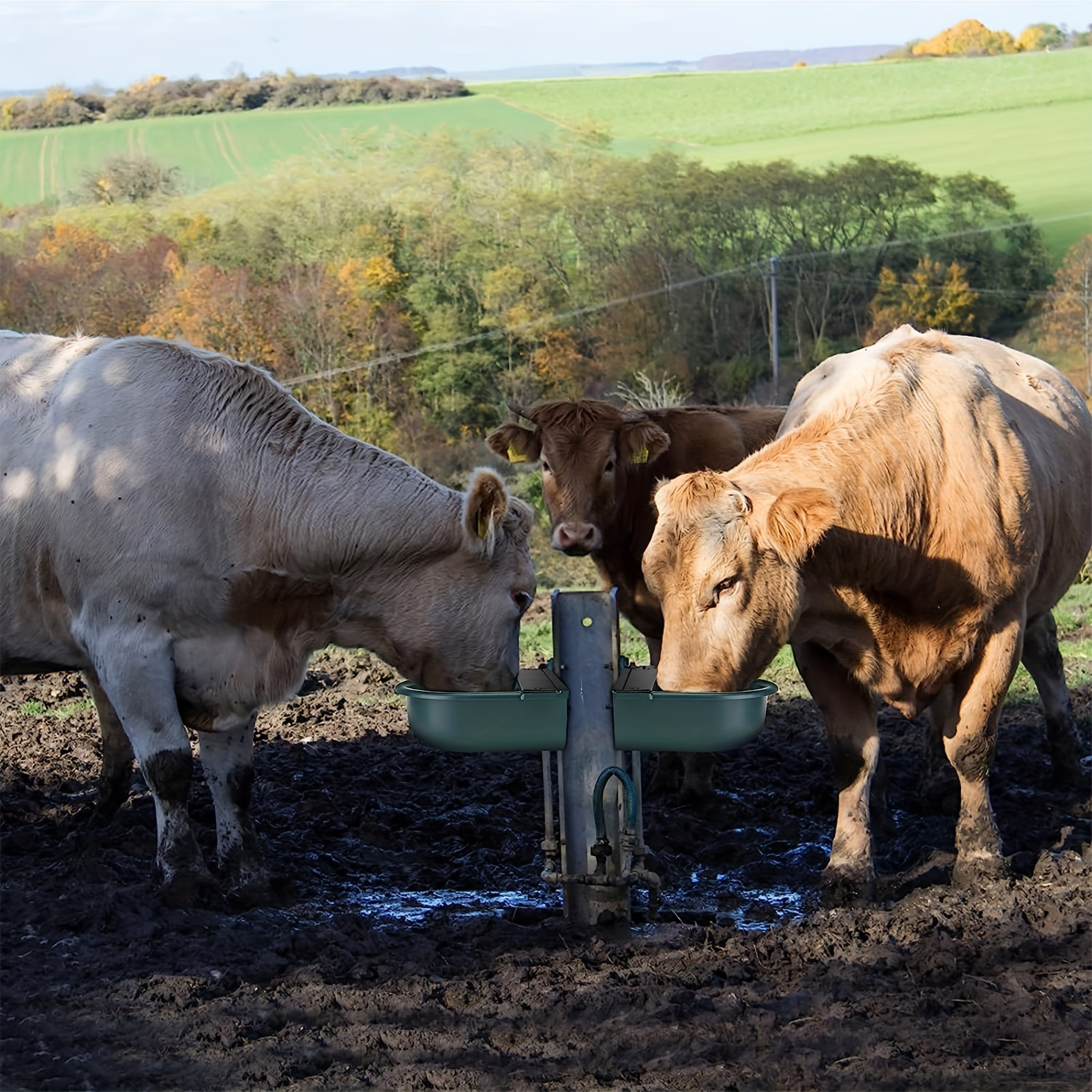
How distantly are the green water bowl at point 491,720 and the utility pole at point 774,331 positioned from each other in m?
31.2

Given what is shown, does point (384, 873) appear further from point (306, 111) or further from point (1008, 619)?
point (306, 111)

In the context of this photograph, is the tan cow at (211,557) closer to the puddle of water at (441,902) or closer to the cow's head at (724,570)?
the puddle of water at (441,902)

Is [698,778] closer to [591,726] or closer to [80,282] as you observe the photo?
[591,726]

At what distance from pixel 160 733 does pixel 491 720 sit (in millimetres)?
1517

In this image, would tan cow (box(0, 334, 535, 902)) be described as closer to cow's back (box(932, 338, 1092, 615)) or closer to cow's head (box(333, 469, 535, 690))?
cow's head (box(333, 469, 535, 690))

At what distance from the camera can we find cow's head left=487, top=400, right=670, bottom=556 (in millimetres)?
7637

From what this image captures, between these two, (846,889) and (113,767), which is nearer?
(846,889)

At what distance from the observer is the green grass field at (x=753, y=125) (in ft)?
152

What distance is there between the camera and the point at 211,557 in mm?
5414

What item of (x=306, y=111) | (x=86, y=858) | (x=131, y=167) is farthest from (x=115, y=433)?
(x=306, y=111)

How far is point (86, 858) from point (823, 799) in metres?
3.63

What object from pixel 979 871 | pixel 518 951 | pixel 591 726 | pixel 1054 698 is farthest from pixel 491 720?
pixel 1054 698

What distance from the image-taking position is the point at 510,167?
153 feet

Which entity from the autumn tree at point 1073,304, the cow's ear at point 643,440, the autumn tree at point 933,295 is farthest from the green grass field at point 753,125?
the cow's ear at point 643,440
